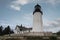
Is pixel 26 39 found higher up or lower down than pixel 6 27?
lower down

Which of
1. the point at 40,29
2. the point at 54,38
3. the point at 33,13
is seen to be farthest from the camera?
the point at 33,13

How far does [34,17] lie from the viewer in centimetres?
4747

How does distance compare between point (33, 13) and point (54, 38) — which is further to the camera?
point (33, 13)

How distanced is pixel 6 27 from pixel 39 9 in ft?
98.1

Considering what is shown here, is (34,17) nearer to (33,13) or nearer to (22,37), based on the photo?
(33,13)

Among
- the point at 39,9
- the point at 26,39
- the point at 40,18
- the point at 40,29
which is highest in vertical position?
the point at 39,9

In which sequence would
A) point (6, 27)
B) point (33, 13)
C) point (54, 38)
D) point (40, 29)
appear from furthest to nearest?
point (6, 27) → point (33, 13) → point (40, 29) → point (54, 38)

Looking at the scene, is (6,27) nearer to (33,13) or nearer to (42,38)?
(33,13)

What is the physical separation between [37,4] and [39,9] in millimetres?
2763

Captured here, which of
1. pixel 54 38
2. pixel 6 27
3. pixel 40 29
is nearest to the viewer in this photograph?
pixel 54 38

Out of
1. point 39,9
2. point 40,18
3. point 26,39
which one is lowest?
point 26,39

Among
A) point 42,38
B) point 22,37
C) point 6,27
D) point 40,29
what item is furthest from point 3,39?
point 6,27

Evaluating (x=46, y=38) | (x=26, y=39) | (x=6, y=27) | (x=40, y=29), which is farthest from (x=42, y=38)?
(x=6, y=27)

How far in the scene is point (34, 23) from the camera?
46.5 meters
